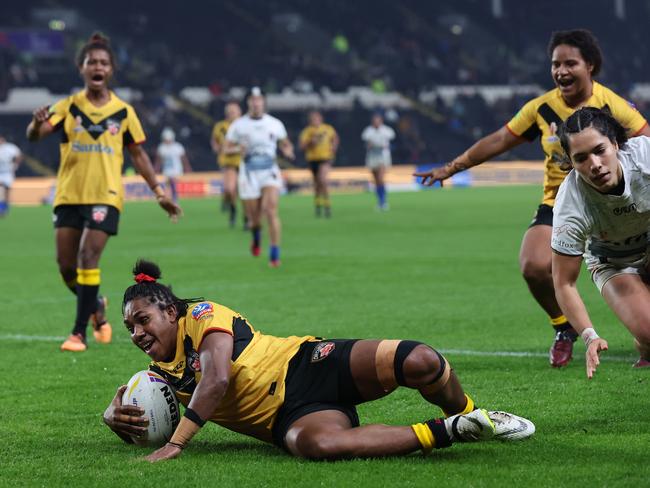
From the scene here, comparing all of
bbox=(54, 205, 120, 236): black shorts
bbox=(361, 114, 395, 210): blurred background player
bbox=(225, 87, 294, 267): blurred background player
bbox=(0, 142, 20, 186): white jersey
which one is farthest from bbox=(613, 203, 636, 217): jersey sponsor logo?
bbox=(0, 142, 20, 186): white jersey

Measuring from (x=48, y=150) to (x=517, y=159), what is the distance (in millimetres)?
17604

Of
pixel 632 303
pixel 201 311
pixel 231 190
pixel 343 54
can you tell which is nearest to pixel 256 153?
pixel 231 190

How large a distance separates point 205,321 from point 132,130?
14.9ft

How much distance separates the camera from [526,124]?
8227 mm

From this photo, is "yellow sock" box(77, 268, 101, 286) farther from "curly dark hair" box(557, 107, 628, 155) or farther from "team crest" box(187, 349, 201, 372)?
"curly dark hair" box(557, 107, 628, 155)

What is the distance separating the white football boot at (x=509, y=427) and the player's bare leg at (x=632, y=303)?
87 centimetres

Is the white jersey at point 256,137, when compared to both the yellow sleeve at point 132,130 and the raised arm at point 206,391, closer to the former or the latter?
the yellow sleeve at point 132,130

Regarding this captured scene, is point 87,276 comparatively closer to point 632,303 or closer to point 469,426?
point 632,303

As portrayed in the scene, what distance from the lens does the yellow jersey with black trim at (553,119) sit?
7883 millimetres

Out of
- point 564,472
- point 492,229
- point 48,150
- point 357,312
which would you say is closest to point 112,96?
point 357,312

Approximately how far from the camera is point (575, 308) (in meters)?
5.80

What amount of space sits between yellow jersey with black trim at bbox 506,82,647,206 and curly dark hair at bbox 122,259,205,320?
3.07 metres

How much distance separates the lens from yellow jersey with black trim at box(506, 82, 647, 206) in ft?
25.9

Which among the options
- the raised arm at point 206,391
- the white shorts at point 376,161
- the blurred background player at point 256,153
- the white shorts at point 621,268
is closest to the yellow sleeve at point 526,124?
the white shorts at point 621,268
